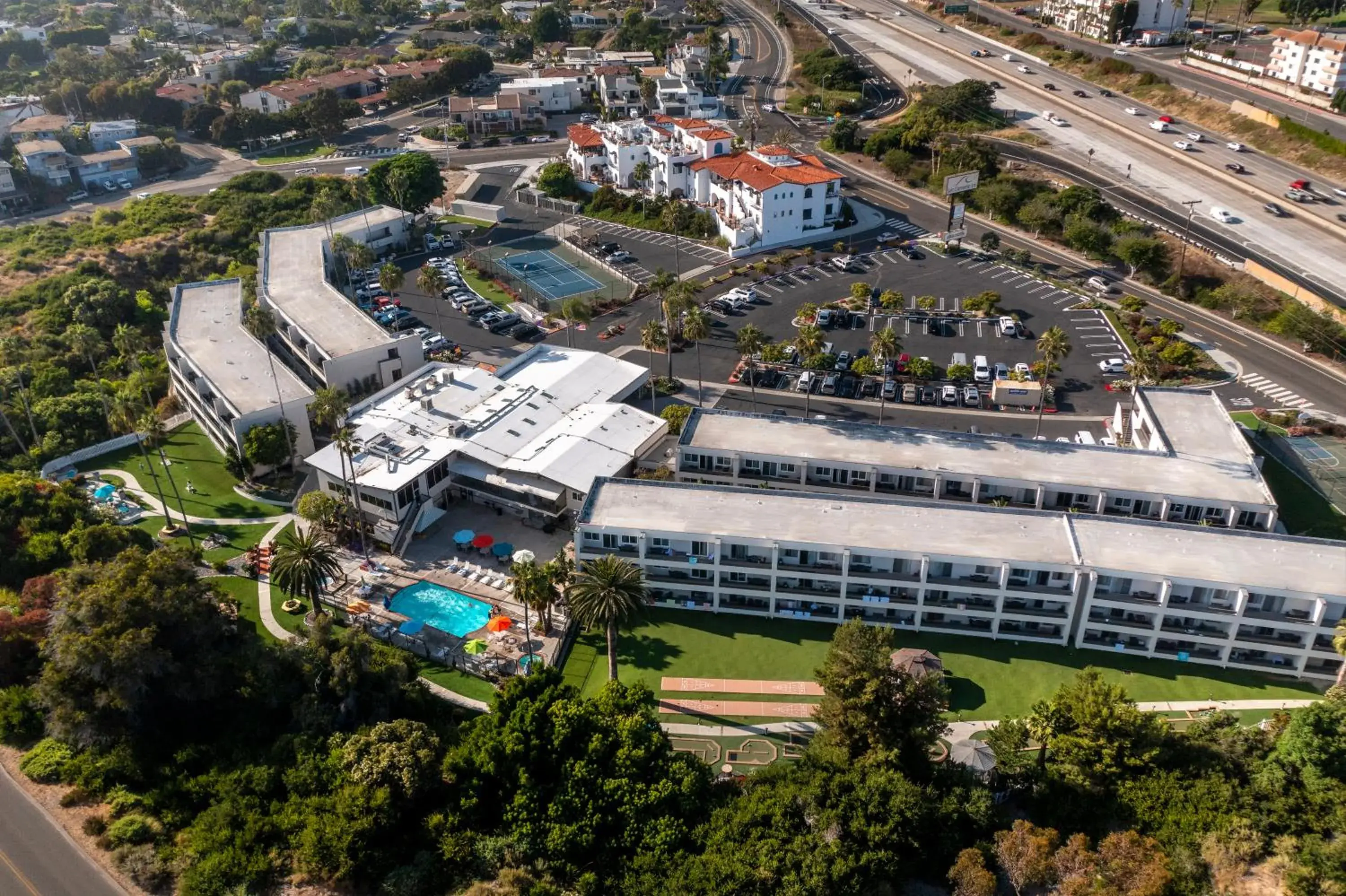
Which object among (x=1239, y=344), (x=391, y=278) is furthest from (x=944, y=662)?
(x=391, y=278)

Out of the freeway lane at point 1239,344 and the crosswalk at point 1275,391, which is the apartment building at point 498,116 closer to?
the freeway lane at point 1239,344

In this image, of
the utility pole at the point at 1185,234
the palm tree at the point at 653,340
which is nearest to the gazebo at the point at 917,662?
the palm tree at the point at 653,340

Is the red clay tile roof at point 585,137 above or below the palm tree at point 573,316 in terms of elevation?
above

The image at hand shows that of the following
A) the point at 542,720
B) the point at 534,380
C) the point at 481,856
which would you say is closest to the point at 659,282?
the point at 534,380

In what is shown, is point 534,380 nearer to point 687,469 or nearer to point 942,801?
point 687,469

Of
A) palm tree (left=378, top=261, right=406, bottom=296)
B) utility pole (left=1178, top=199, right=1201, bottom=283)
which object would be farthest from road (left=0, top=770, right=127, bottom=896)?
utility pole (left=1178, top=199, right=1201, bottom=283)

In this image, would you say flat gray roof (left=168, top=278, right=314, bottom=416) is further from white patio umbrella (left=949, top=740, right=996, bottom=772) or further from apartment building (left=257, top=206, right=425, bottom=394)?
white patio umbrella (left=949, top=740, right=996, bottom=772)

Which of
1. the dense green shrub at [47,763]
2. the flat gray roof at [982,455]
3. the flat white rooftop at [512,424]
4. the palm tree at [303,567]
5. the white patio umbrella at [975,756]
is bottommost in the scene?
the dense green shrub at [47,763]
